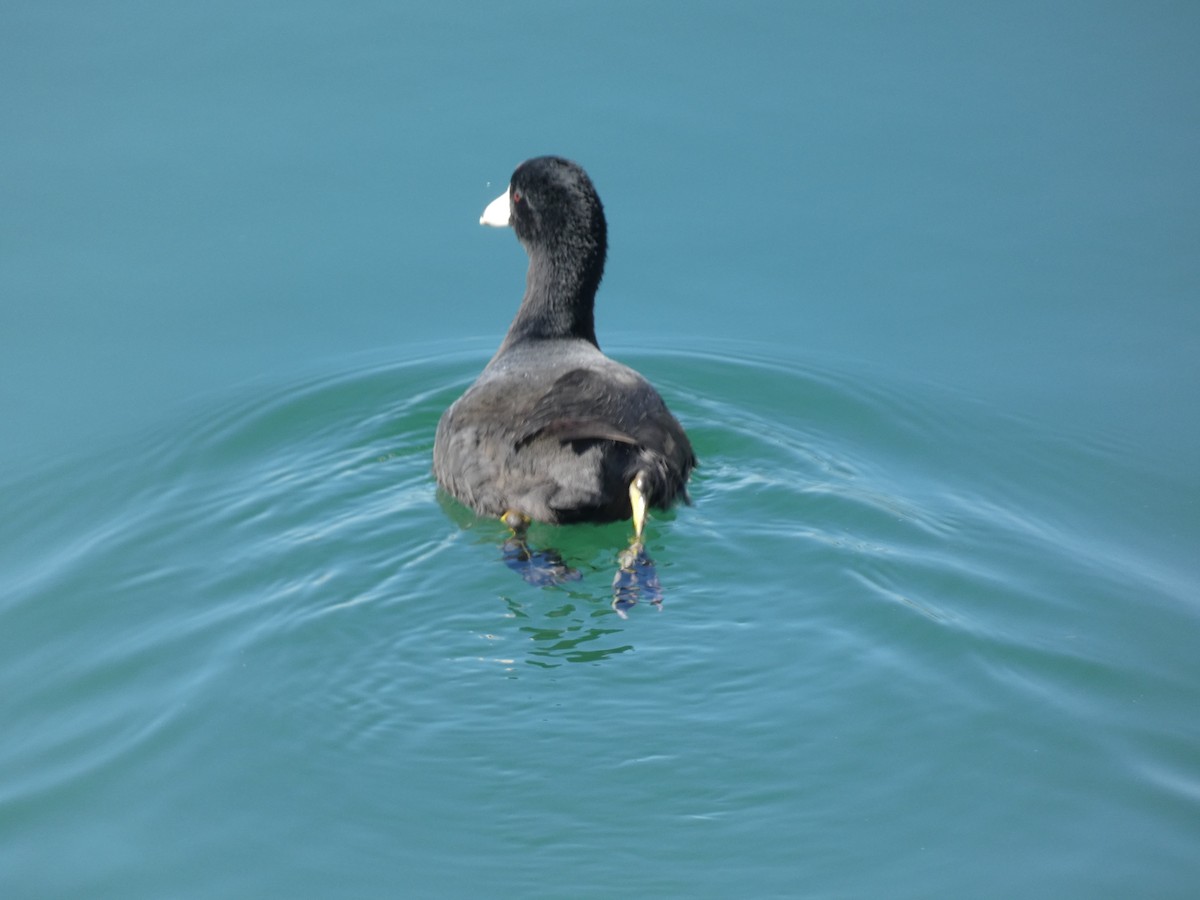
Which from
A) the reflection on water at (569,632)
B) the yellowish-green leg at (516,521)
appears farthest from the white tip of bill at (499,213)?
the reflection on water at (569,632)

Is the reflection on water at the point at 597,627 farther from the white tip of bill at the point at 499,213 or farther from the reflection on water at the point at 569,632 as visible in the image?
the white tip of bill at the point at 499,213

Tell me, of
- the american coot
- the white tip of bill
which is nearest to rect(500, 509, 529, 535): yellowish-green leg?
the american coot

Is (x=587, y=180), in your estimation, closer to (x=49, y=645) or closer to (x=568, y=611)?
(x=568, y=611)

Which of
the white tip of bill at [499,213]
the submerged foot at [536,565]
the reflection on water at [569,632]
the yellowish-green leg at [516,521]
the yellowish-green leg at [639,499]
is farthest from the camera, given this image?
the white tip of bill at [499,213]

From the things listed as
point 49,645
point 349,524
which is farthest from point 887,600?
point 49,645

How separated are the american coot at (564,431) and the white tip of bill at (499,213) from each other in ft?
1.13

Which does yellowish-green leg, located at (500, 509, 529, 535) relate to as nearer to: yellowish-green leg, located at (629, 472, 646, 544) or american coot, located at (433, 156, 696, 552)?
american coot, located at (433, 156, 696, 552)

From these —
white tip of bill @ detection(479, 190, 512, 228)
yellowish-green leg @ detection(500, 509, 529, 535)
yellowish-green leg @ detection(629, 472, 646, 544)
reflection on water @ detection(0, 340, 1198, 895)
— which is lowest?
reflection on water @ detection(0, 340, 1198, 895)

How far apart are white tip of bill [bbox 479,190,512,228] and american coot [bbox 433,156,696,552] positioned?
35cm

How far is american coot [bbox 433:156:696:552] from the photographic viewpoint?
592 centimetres

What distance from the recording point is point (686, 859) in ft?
14.3

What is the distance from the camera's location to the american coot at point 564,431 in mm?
5918

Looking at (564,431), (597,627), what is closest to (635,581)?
(597,627)

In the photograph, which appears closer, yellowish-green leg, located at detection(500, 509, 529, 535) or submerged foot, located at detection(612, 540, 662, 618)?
submerged foot, located at detection(612, 540, 662, 618)
